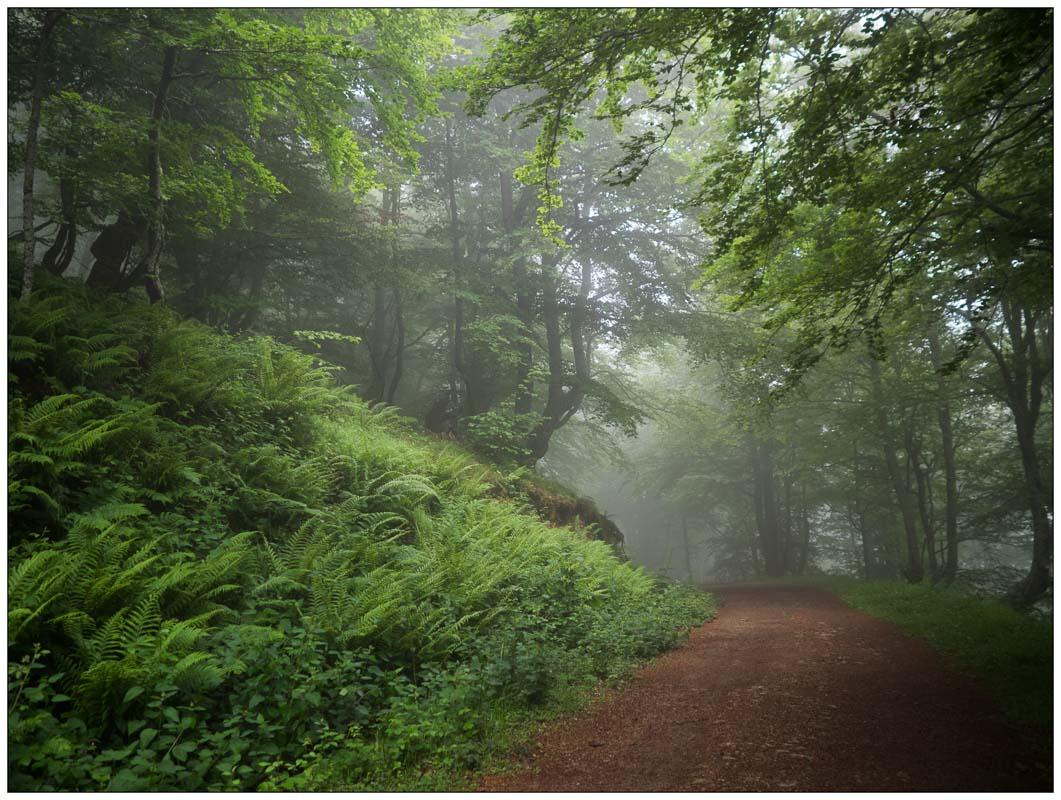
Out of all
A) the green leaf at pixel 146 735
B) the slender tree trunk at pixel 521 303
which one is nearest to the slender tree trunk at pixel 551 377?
the slender tree trunk at pixel 521 303

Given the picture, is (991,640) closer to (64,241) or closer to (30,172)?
(30,172)

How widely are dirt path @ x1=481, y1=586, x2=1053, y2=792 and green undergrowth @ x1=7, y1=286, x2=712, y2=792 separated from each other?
0.53 m

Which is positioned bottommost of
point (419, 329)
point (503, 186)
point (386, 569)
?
point (386, 569)

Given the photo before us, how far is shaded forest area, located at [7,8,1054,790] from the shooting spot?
4.05m

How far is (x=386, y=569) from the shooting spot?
240 inches

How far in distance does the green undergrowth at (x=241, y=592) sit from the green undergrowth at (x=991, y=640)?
3.48 m

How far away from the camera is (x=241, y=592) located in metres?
5.12

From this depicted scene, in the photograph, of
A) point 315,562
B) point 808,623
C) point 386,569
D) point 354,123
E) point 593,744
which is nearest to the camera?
point 593,744

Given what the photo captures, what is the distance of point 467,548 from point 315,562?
2319mm

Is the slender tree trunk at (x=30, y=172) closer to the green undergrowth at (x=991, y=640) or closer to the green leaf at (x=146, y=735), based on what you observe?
the green leaf at (x=146, y=735)

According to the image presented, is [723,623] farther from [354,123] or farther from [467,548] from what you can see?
[354,123]

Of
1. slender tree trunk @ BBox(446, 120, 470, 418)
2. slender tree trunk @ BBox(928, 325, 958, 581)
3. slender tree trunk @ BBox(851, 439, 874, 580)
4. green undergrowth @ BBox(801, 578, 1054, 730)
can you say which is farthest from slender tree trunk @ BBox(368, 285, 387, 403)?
slender tree trunk @ BBox(928, 325, 958, 581)

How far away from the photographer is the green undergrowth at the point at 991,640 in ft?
15.1

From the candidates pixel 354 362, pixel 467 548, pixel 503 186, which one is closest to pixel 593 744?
pixel 467 548
